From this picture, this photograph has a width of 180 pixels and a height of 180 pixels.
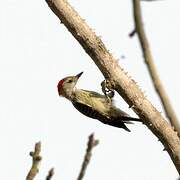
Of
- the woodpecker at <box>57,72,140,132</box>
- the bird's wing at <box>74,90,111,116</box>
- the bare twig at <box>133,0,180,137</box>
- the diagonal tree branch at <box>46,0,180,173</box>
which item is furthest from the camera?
the bird's wing at <box>74,90,111,116</box>

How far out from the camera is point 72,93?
31.4 ft

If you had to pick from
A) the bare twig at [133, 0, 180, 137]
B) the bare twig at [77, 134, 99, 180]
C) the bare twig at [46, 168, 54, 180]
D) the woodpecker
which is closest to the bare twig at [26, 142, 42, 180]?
the bare twig at [46, 168, 54, 180]

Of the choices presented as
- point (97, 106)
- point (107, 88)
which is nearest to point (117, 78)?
point (107, 88)

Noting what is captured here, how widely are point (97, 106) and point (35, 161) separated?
443cm

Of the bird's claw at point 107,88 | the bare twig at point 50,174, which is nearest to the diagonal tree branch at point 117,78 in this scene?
the bird's claw at point 107,88

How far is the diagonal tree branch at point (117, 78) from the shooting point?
6094 mm

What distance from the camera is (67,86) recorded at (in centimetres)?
981

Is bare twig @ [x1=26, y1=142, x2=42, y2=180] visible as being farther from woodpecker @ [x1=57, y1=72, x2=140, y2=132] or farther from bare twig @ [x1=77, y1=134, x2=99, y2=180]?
woodpecker @ [x1=57, y1=72, x2=140, y2=132]

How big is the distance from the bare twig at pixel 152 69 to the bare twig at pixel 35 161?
1034 mm

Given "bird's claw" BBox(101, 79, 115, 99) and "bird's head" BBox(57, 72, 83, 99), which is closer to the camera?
"bird's claw" BBox(101, 79, 115, 99)

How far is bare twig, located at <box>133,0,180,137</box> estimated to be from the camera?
4.55m

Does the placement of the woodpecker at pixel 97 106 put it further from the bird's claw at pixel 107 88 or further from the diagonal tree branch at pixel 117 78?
the diagonal tree branch at pixel 117 78

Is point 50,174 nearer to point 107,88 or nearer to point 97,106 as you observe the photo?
point 107,88

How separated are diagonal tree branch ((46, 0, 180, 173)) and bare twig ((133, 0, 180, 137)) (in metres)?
1.14
